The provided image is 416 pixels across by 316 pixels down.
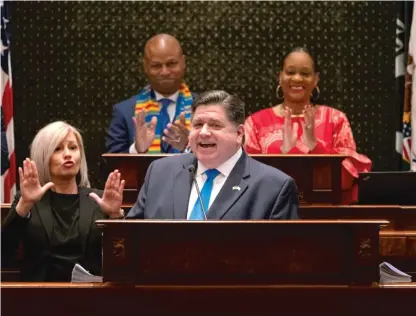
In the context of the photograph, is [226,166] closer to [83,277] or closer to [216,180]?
[216,180]

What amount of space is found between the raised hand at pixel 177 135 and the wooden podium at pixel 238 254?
2.02 m

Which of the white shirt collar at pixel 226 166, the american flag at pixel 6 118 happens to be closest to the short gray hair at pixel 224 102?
the white shirt collar at pixel 226 166

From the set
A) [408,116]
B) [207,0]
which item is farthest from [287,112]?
[207,0]

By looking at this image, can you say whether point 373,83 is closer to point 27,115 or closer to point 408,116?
point 408,116

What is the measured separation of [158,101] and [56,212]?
1712 mm

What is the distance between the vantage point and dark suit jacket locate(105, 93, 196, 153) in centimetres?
516

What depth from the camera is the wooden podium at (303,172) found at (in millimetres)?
4305

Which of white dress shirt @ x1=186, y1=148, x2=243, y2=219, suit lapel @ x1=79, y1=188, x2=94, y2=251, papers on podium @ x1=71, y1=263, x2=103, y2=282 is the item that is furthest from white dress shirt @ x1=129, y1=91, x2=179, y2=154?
papers on podium @ x1=71, y1=263, x2=103, y2=282

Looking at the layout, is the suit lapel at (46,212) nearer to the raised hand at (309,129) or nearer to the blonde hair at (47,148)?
the blonde hair at (47,148)

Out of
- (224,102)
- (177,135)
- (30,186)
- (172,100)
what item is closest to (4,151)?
(172,100)

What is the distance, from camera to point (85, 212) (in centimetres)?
374

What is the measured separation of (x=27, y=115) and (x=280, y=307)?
4037mm

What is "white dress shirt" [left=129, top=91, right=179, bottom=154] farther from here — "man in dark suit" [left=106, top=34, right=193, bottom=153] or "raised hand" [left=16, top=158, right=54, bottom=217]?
"raised hand" [left=16, top=158, right=54, bottom=217]

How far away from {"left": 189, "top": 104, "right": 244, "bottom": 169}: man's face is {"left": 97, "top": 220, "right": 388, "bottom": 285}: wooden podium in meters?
0.67
